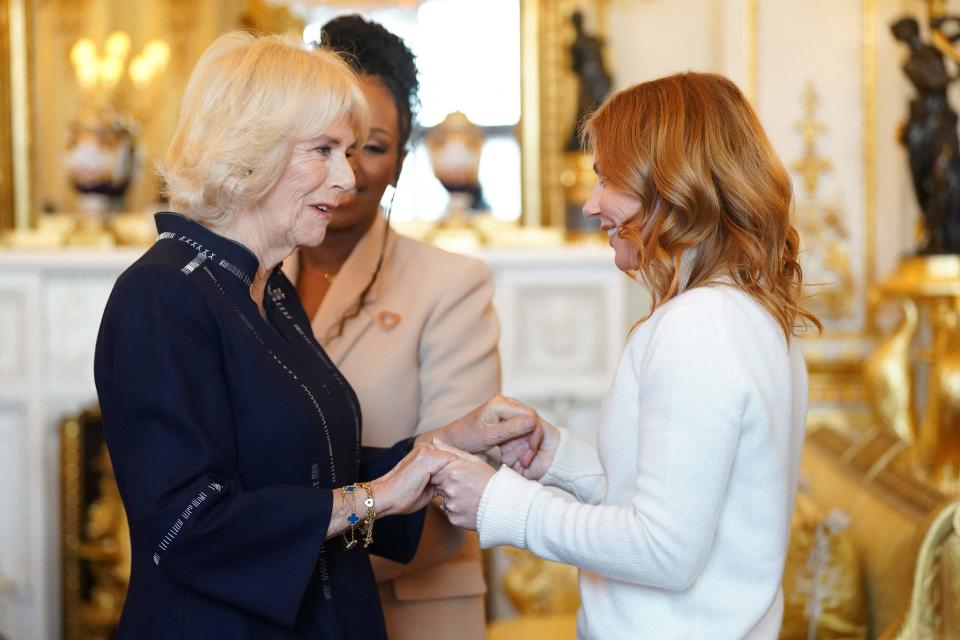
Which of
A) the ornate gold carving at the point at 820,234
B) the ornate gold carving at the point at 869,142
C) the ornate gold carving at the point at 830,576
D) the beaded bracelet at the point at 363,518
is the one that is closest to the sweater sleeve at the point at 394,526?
the beaded bracelet at the point at 363,518

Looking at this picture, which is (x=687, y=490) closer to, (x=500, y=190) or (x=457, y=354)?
(x=457, y=354)

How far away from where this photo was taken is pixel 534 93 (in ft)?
16.6

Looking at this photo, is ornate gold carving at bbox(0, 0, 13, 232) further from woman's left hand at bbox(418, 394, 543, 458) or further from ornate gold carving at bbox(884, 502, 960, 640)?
ornate gold carving at bbox(884, 502, 960, 640)

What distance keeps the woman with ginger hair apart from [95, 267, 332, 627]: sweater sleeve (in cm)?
30

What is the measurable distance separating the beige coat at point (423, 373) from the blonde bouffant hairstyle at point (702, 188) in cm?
65

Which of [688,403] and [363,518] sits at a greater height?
[688,403]

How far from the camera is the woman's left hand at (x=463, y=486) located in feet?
6.10

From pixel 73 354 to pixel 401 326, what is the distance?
2.89 m

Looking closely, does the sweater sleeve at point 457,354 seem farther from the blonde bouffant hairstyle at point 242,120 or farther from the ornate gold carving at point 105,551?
the ornate gold carving at point 105,551

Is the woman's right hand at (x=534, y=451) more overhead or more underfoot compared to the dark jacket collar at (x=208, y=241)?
more underfoot

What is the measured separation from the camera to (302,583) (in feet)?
5.71

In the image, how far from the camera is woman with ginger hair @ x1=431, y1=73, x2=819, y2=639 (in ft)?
5.32

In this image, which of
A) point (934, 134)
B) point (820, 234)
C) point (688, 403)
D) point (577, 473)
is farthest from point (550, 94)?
point (688, 403)

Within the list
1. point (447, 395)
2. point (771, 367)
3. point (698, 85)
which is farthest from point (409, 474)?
point (698, 85)
